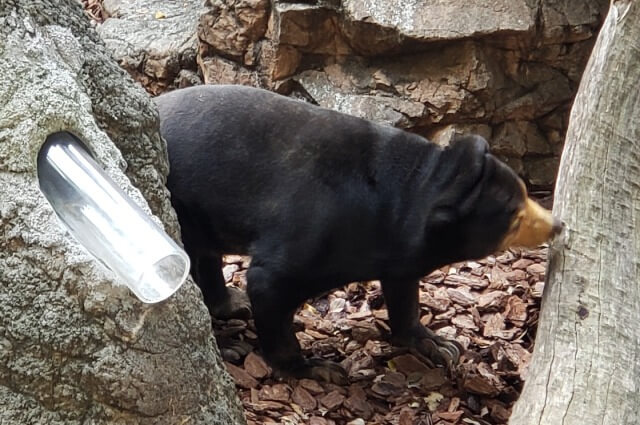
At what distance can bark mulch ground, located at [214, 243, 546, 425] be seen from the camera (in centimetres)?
437

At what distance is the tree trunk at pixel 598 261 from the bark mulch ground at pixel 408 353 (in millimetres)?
971

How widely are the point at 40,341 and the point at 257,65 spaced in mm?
4046

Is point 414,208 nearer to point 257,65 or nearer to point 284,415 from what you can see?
point 284,415

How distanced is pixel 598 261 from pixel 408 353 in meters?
1.47

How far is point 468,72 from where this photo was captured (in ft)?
19.6

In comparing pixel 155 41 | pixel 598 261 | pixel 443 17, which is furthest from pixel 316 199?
pixel 155 41

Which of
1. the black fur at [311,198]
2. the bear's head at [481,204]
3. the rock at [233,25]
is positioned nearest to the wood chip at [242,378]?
the black fur at [311,198]

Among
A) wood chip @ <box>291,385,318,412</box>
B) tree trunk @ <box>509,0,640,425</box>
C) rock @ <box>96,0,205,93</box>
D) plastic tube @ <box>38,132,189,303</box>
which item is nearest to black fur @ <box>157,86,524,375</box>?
wood chip @ <box>291,385,318,412</box>

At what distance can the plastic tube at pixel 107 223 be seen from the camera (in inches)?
76.2

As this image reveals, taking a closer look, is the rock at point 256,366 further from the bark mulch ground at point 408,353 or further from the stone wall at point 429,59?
the stone wall at point 429,59

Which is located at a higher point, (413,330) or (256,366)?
(413,330)

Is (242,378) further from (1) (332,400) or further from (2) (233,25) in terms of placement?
(2) (233,25)

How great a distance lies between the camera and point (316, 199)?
14.3 ft

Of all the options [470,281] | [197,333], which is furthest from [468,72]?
[197,333]
